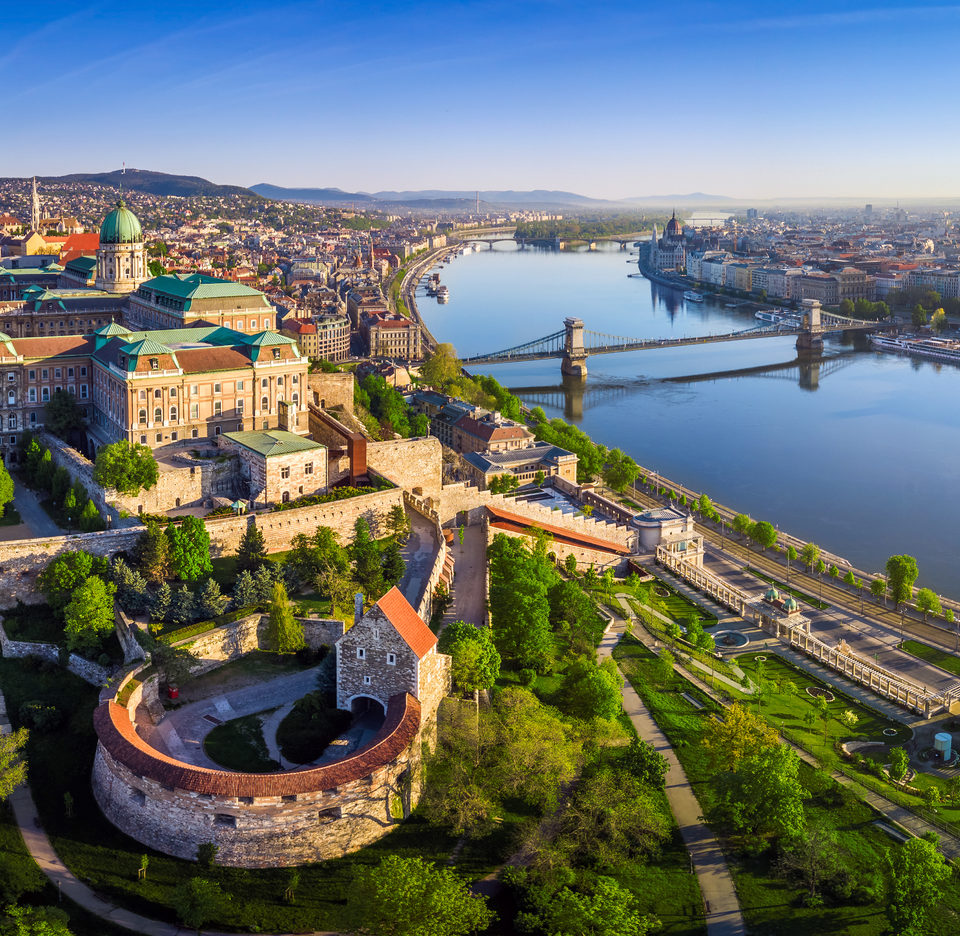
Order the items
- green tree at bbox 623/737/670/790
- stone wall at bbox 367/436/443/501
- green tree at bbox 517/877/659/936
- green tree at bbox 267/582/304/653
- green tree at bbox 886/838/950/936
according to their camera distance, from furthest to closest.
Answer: stone wall at bbox 367/436/443/501 → green tree at bbox 267/582/304/653 → green tree at bbox 623/737/670/790 → green tree at bbox 886/838/950/936 → green tree at bbox 517/877/659/936

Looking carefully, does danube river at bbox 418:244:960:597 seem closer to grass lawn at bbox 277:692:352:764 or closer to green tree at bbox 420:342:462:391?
green tree at bbox 420:342:462:391

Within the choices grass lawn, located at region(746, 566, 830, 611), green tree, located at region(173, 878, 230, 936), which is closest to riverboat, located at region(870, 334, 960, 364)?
grass lawn, located at region(746, 566, 830, 611)

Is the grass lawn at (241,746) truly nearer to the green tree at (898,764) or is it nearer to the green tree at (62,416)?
Answer: the green tree at (898,764)

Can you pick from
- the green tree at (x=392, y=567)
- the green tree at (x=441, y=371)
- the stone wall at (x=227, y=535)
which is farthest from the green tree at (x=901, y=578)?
the green tree at (x=441, y=371)

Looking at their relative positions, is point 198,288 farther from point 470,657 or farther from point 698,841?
point 698,841

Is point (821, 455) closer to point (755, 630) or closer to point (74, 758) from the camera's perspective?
point (755, 630)

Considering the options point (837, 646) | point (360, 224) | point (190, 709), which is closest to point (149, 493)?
point (190, 709)

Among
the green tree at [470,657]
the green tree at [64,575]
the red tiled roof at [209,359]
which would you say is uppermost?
the red tiled roof at [209,359]
